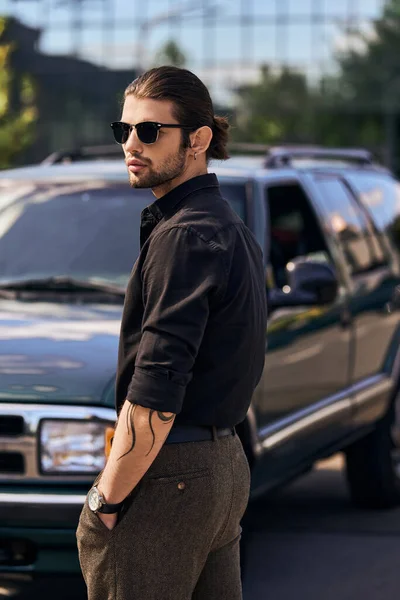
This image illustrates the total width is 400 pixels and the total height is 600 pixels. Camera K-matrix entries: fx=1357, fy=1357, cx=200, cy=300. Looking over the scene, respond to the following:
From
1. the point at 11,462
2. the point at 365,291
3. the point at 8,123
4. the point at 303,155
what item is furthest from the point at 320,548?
the point at 8,123

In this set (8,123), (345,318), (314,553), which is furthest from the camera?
(8,123)

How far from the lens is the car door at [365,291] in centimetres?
700

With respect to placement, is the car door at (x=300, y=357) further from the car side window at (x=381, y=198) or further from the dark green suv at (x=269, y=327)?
the car side window at (x=381, y=198)

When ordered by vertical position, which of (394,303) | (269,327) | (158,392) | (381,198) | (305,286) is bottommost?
(394,303)

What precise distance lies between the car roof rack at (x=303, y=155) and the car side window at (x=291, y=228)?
148 mm

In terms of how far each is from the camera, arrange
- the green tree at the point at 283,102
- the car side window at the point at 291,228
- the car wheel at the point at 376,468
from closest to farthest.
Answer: the car side window at the point at 291,228
the car wheel at the point at 376,468
the green tree at the point at 283,102

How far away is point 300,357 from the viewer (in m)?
6.11

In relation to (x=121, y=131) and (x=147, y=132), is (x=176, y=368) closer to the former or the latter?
(x=147, y=132)

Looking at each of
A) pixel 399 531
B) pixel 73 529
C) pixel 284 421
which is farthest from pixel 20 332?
pixel 399 531

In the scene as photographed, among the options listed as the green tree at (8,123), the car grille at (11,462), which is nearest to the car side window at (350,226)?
the car grille at (11,462)

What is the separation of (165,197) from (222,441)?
587 millimetres

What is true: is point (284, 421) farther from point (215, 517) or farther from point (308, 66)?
point (308, 66)

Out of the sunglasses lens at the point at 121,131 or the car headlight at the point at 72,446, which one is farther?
the car headlight at the point at 72,446

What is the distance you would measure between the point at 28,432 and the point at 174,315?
5.81ft
